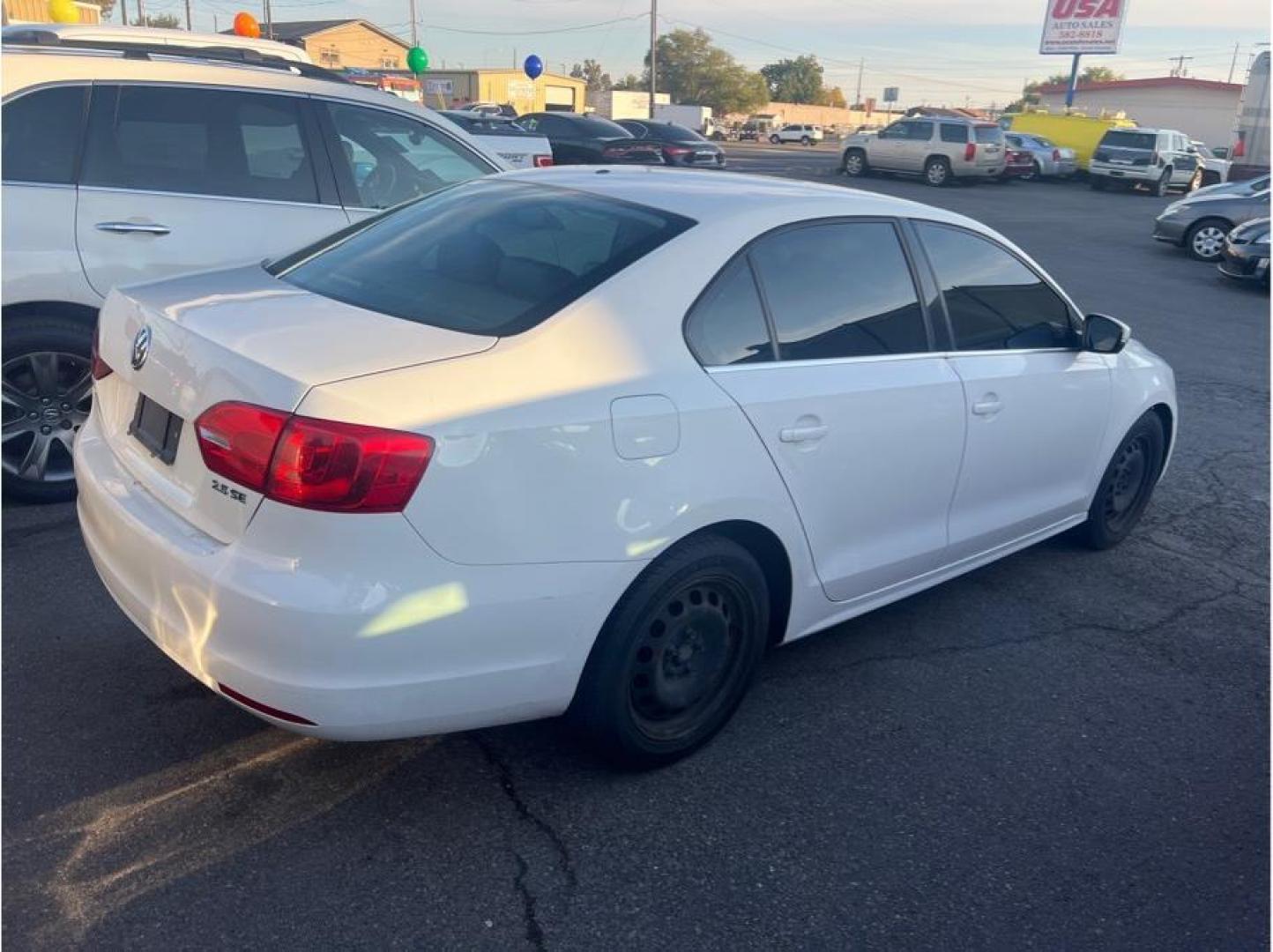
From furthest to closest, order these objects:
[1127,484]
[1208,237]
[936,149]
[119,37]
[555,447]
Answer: [936,149] < [1208,237] < [119,37] < [1127,484] < [555,447]

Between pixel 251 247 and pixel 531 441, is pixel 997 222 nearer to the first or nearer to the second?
pixel 251 247

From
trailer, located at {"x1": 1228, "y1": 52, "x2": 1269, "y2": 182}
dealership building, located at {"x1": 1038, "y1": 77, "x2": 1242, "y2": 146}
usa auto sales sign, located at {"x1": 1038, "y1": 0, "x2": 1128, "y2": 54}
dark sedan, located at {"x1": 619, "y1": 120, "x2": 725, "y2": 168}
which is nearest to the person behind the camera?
dark sedan, located at {"x1": 619, "y1": 120, "x2": 725, "y2": 168}

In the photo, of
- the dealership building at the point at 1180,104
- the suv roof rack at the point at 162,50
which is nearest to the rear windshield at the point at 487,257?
the suv roof rack at the point at 162,50

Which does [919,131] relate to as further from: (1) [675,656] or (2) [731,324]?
(1) [675,656]

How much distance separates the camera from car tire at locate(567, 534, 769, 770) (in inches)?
114

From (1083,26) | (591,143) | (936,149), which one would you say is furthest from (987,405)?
(1083,26)

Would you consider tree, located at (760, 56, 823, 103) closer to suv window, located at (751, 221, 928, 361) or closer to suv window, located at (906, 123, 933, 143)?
suv window, located at (906, 123, 933, 143)

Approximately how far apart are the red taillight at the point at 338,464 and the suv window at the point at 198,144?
290 centimetres

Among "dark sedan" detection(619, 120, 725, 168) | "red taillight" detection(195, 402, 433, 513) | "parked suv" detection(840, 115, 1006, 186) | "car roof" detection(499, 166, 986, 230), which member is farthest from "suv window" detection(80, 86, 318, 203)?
"parked suv" detection(840, 115, 1006, 186)

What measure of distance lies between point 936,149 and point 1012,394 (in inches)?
1124

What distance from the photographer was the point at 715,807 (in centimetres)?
307

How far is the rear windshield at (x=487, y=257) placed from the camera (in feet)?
9.77

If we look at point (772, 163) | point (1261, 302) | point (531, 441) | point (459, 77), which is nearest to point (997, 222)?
point (1261, 302)

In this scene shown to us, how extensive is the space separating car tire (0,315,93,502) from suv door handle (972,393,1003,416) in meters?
3.64
